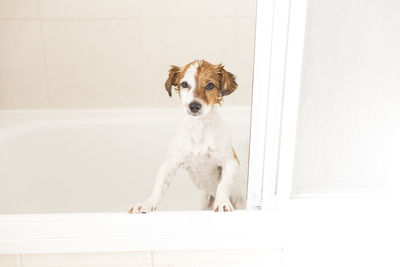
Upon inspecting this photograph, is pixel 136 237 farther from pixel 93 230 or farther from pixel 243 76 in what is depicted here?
pixel 243 76

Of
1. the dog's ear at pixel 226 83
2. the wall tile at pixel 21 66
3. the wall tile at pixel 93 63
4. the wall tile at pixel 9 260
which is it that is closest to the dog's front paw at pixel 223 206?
the dog's ear at pixel 226 83

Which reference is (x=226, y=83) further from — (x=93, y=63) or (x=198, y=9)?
(x=93, y=63)

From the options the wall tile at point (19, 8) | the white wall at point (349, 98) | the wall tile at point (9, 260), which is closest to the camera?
the white wall at point (349, 98)

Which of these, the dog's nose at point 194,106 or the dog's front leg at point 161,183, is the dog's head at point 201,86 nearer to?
the dog's nose at point 194,106

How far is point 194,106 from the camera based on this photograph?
746 millimetres

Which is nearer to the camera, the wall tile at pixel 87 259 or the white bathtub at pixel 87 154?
the wall tile at pixel 87 259

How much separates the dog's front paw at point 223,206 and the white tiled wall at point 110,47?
1.59 feet

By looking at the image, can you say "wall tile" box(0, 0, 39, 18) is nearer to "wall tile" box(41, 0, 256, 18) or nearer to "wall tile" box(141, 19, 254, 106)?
"wall tile" box(41, 0, 256, 18)

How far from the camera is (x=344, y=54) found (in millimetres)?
627

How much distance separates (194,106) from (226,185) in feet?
0.60

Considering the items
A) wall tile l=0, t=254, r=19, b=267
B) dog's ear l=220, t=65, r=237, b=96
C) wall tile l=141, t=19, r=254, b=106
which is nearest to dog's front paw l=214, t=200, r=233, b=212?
dog's ear l=220, t=65, r=237, b=96

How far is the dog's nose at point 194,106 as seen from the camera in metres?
0.74

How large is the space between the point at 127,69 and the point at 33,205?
537 mm

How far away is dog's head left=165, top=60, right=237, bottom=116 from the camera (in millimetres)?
747
